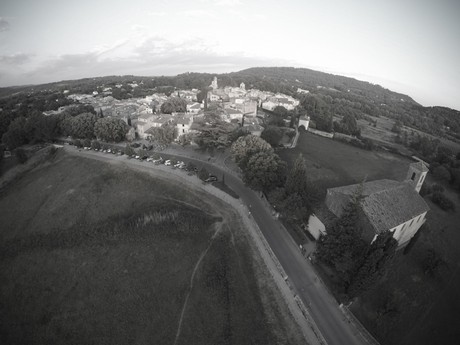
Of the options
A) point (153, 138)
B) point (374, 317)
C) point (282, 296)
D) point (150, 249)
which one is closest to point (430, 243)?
point (374, 317)

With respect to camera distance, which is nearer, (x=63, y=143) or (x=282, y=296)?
(x=282, y=296)

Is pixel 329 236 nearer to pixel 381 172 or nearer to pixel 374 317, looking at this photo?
pixel 374 317

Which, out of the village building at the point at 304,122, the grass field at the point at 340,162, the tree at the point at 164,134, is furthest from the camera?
the village building at the point at 304,122

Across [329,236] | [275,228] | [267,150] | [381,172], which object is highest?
[267,150]

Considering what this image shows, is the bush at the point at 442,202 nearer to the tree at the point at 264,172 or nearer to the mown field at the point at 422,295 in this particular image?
the mown field at the point at 422,295

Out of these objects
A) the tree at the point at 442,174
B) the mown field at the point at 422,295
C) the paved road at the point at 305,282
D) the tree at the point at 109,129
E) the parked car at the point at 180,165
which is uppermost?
the tree at the point at 109,129

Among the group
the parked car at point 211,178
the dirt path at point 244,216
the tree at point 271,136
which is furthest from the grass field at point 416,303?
the tree at point 271,136
